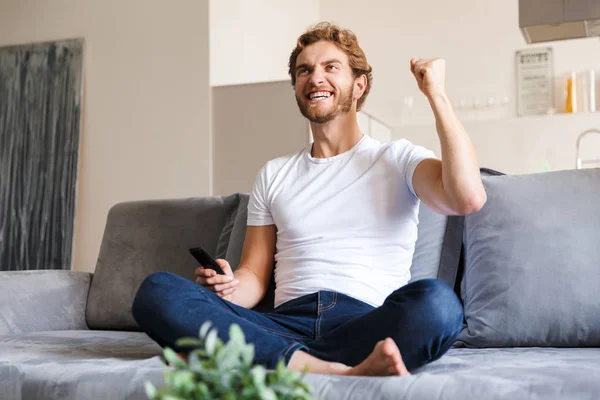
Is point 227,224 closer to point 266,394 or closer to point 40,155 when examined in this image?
point 266,394

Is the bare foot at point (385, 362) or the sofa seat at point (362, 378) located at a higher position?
the bare foot at point (385, 362)

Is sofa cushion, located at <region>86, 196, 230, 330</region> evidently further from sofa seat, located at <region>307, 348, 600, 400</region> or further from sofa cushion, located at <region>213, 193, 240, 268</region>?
sofa seat, located at <region>307, 348, 600, 400</region>

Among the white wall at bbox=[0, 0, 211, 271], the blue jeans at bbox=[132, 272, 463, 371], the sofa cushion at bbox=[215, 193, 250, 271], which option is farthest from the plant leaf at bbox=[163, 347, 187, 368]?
the white wall at bbox=[0, 0, 211, 271]

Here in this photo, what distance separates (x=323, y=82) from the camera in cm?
220

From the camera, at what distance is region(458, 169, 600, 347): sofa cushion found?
1.88 meters

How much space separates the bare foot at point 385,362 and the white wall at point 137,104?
11.4 feet

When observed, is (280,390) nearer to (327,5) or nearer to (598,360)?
(598,360)

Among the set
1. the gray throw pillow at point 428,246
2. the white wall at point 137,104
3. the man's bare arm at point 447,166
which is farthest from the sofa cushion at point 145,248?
the white wall at point 137,104

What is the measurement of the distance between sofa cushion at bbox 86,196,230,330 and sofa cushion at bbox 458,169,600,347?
899 millimetres

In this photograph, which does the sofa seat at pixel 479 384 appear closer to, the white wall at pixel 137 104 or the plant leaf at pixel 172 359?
the plant leaf at pixel 172 359

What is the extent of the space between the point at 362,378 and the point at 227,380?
2.36 feet

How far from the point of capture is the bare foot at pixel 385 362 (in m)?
1.42

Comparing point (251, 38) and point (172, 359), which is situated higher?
point (251, 38)

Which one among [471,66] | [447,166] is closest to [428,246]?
[447,166]
